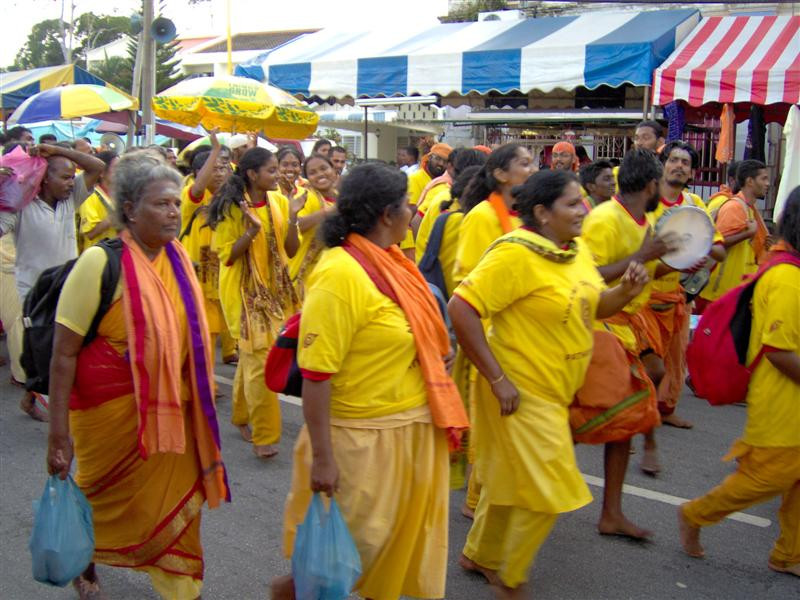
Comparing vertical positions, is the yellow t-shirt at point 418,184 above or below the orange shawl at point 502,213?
below

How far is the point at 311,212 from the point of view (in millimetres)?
6816

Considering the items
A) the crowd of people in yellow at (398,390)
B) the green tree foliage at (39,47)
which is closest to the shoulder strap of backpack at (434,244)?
the crowd of people in yellow at (398,390)

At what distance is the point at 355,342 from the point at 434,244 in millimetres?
2343

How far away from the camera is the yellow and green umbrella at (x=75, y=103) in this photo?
11656 millimetres

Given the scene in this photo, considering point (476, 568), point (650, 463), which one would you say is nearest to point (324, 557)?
point (476, 568)

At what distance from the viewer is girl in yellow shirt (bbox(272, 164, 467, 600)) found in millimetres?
3002

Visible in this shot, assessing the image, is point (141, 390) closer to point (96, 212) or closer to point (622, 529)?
point (622, 529)

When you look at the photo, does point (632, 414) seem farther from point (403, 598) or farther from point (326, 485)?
point (326, 485)

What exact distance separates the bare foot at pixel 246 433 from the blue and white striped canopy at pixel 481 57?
7.54 m

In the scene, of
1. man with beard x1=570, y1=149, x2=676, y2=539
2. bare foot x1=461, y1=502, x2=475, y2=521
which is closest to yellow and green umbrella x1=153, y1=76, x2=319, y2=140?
man with beard x1=570, y1=149, x2=676, y2=539

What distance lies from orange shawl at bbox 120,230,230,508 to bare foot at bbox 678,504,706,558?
7.68 ft

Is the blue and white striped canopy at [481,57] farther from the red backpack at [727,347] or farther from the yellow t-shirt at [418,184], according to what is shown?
the red backpack at [727,347]

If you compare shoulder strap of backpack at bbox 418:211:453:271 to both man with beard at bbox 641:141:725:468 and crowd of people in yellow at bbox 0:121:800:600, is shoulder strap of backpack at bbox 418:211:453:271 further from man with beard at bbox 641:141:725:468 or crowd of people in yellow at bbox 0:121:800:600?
man with beard at bbox 641:141:725:468

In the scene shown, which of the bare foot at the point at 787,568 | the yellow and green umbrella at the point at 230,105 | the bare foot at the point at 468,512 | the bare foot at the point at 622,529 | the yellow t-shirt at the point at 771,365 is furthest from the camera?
the yellow and green umbrella at the point at 230,105
